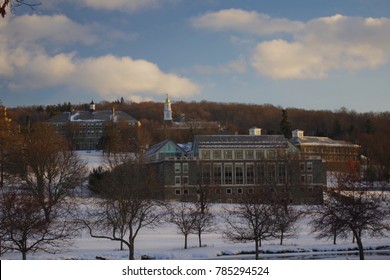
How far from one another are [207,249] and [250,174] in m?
16.7

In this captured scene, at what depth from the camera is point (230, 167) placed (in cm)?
3188

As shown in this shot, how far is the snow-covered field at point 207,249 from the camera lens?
39.2 feet

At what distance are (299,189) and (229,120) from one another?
594 inches

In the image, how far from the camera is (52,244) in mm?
13648

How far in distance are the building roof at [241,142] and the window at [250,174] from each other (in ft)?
3.74

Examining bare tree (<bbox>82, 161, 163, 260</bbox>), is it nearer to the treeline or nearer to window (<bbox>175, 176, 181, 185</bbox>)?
the treeline

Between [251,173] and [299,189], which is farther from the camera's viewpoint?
[251,173]

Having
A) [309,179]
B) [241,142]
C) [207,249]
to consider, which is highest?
[241,142]

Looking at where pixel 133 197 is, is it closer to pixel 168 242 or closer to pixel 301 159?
pixel 168 242

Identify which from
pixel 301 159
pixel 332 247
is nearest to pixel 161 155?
pixel 301 159

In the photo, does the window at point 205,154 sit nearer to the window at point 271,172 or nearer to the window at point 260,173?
the window at point 260,173

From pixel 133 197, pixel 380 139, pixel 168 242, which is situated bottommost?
pixel 168 242

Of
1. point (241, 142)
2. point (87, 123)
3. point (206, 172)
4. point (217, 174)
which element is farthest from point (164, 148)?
point (87, 123)

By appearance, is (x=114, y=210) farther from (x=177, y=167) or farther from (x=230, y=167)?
(x=230, y=167)
